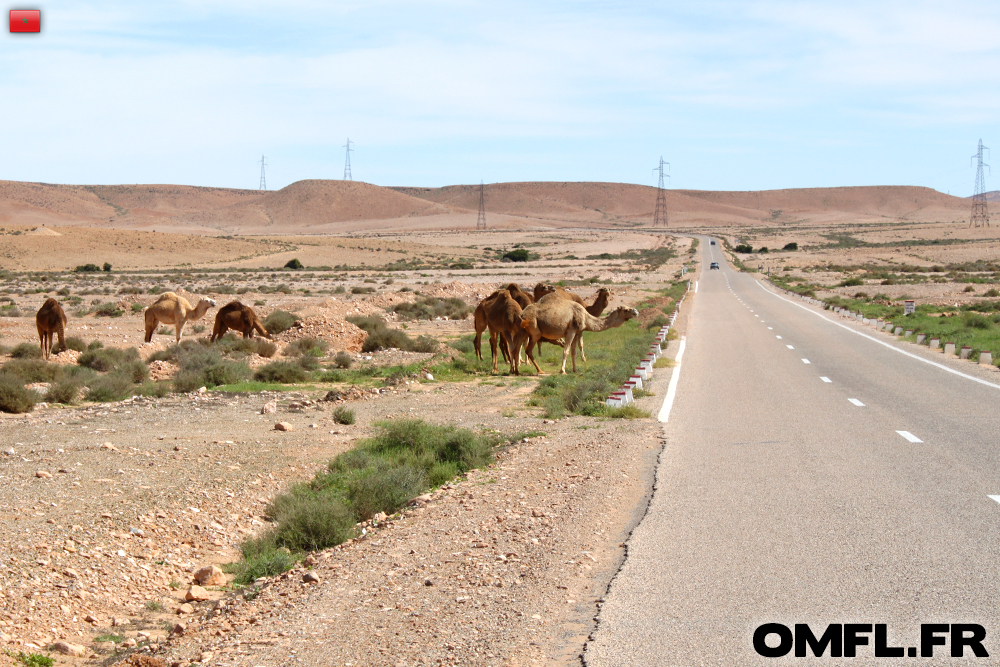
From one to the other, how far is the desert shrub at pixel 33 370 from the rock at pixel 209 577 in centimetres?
1230

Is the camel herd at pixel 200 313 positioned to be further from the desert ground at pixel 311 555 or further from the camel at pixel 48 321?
the desert ground at pixel 311 555

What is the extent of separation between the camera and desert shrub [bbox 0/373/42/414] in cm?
1576

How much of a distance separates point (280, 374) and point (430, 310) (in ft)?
68.3

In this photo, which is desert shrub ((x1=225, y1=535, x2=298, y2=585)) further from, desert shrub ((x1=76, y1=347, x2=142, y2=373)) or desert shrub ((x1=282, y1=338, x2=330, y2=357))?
desert shrub ((x1=282, y1=338, x2=330, y2=357))

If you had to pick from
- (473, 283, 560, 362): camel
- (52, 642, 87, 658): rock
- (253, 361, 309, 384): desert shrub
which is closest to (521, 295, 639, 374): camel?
(473, 283, 560, 362): camel

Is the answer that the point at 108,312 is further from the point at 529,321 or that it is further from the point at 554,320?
the point at 554,320

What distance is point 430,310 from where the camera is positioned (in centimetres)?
4116

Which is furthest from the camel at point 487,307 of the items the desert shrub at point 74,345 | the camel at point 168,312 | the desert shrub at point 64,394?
the desert shrub at point 74,345

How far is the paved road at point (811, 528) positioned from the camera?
18.8 feet

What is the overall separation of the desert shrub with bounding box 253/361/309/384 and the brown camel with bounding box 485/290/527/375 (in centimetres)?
A: 429

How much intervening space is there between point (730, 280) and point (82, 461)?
73.8 m

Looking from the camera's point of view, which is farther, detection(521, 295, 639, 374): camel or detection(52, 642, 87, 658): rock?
detection(521, 295, 639, 374): camel

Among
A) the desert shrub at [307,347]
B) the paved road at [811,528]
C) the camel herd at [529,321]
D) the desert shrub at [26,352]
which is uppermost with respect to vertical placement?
the camel herd at [529,321]

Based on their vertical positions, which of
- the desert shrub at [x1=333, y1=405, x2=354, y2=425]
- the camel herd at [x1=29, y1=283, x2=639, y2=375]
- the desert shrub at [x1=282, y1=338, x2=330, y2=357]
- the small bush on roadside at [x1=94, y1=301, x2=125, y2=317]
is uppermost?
the camel herd at [x1=29, y1=283, x2=639, y2=375]
